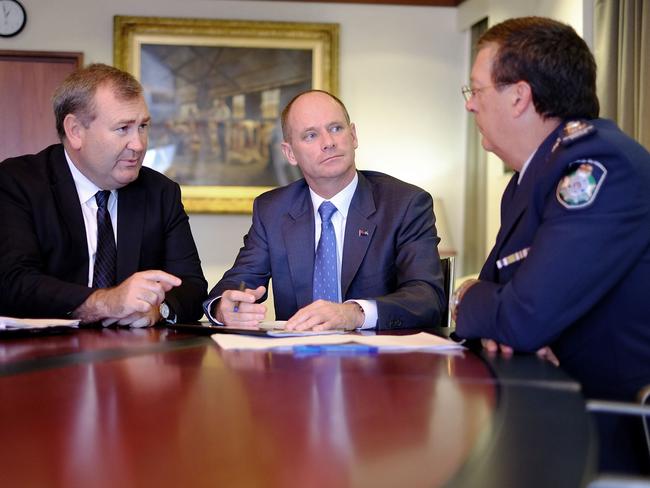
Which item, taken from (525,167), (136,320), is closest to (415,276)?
(525,167)

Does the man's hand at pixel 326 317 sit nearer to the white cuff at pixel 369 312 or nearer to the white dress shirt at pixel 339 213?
the white cuff at pixel 369 312

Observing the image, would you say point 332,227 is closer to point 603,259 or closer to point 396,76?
point 603,259

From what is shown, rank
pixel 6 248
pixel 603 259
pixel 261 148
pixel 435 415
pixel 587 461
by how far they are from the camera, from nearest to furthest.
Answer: pixel 587 461 → pixel 435 415 → pixel 603 259 → pixel 6 248 → pixel 261 148

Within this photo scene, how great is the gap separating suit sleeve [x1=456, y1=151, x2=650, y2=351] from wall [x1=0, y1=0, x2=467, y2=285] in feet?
17.5

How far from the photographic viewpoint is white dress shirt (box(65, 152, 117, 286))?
2916 mm

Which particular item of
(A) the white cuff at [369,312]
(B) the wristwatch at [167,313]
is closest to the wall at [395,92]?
(B) the wristwatch at [167,313]

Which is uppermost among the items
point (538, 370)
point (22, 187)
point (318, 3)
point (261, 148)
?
point (318, 3)

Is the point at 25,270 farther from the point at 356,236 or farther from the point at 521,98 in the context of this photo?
Result: the point at 521,98

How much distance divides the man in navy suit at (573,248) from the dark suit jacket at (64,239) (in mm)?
1199

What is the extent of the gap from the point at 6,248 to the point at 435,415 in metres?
1.97

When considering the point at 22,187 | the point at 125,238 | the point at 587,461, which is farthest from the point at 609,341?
the point at 22,187

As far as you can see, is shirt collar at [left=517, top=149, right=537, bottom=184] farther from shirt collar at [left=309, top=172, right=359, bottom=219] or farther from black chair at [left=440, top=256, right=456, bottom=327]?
shirt collar at [left=309, top=172, right=359, bottom=219]

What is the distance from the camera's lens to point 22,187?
2.84m

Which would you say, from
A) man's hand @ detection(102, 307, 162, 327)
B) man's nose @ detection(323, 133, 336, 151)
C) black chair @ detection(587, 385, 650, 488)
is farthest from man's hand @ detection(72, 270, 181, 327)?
black chair @ detection(587, 385, 650, 488)
